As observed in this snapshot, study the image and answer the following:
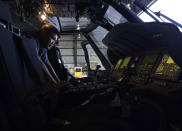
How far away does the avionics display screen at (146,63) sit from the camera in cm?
155

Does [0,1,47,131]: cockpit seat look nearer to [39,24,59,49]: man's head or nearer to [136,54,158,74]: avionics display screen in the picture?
[39,24,59,49]: man's head

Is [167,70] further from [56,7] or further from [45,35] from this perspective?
[56,7]

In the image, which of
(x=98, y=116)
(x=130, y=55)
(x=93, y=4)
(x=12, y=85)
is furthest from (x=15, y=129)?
(x=93, y=4)

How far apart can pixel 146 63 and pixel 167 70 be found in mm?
436

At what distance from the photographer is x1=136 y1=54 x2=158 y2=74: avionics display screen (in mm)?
1546

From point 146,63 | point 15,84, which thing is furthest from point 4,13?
point 146,63

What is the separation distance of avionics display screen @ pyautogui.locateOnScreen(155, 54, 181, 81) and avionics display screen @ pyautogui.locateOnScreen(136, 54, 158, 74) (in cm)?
15

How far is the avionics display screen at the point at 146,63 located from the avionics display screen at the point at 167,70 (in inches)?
6.1

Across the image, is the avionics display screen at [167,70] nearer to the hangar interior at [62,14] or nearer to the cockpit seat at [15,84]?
the cockpit seat at [15,84]

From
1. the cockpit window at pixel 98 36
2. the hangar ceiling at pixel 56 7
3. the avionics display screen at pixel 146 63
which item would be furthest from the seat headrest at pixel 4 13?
the cockpit window at pixel 98 36

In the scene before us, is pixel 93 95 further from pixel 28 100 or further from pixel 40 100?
pixel 28 100

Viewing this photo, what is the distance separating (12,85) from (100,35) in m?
5.72

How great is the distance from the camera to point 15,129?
2.17 ft

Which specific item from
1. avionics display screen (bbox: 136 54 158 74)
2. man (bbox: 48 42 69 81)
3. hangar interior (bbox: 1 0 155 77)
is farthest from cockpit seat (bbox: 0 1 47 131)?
man (bbox: 48 42 69 81)
